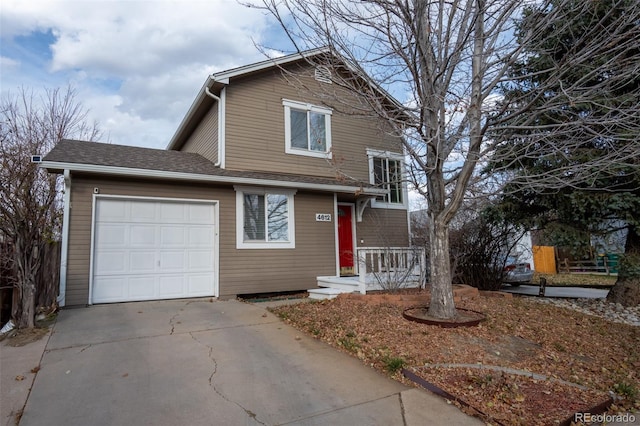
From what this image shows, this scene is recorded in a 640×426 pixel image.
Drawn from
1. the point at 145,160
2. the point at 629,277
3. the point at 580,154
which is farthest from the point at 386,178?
the point at 145,160

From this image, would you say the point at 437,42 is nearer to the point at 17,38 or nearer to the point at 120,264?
the point at 120,264

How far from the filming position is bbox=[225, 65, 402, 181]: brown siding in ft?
30.7

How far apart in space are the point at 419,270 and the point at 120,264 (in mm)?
6541

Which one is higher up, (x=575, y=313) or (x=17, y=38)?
(x=17, y=38)

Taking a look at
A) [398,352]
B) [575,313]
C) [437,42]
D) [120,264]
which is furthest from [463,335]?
[120,264]

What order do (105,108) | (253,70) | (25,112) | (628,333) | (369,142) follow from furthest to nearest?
(105,108), (25,112), (369,142), (253,70), (628,333)

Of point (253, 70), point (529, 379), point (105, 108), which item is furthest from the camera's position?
point (105, 108)

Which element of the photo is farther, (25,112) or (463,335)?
(25,112)

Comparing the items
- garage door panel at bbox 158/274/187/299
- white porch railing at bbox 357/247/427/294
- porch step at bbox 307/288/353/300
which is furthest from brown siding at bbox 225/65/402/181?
porch step at bbox 307/288/353/300

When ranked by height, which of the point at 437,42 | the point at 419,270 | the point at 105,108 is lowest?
the point at 419,270

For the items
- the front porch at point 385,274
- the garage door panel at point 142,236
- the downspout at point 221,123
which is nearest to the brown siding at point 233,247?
the garage door panel at point 142,236

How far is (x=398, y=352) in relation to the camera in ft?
14.6

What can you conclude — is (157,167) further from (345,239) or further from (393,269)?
(393,269)

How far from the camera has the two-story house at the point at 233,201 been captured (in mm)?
7371
